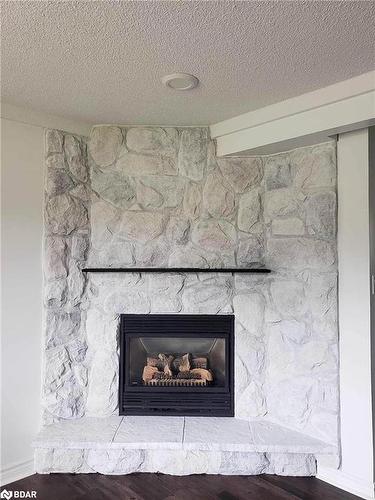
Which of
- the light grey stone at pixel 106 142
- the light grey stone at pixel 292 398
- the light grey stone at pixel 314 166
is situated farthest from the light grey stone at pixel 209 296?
the light grey stone at pixel 106 142

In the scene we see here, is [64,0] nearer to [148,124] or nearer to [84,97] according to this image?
[84,97]

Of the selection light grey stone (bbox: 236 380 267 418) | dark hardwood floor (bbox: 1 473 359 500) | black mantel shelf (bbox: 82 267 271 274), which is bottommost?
dark hardwood floor (bbox: 1 473 359 500)

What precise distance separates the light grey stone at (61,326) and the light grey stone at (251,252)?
1109 mm

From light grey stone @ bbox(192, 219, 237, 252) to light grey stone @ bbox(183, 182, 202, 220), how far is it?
3.0 inches

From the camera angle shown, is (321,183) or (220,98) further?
(321,183)

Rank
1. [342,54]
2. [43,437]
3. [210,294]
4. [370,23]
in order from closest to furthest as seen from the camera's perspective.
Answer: [370,23] < [342,54] < [43,437] < [210,294]

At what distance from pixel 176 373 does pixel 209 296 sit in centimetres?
59

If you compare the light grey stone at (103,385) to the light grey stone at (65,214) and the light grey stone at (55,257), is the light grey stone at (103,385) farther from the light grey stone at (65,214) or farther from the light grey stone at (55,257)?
the light grey stone at (65,214)

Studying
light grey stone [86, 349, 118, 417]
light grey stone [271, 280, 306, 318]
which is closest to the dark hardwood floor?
light grey stone [86, 349, 118, 417]

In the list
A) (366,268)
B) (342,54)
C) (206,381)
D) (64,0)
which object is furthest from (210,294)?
(64,0)

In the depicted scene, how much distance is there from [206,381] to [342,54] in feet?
6.46

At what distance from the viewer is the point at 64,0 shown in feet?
4.03

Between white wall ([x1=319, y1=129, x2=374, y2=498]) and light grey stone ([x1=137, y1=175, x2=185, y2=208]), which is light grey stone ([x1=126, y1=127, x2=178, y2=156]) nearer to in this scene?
light grey stone ([x1=137, y1=175, x2=185, y2=208])

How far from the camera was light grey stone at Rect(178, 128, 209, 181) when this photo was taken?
238cm
